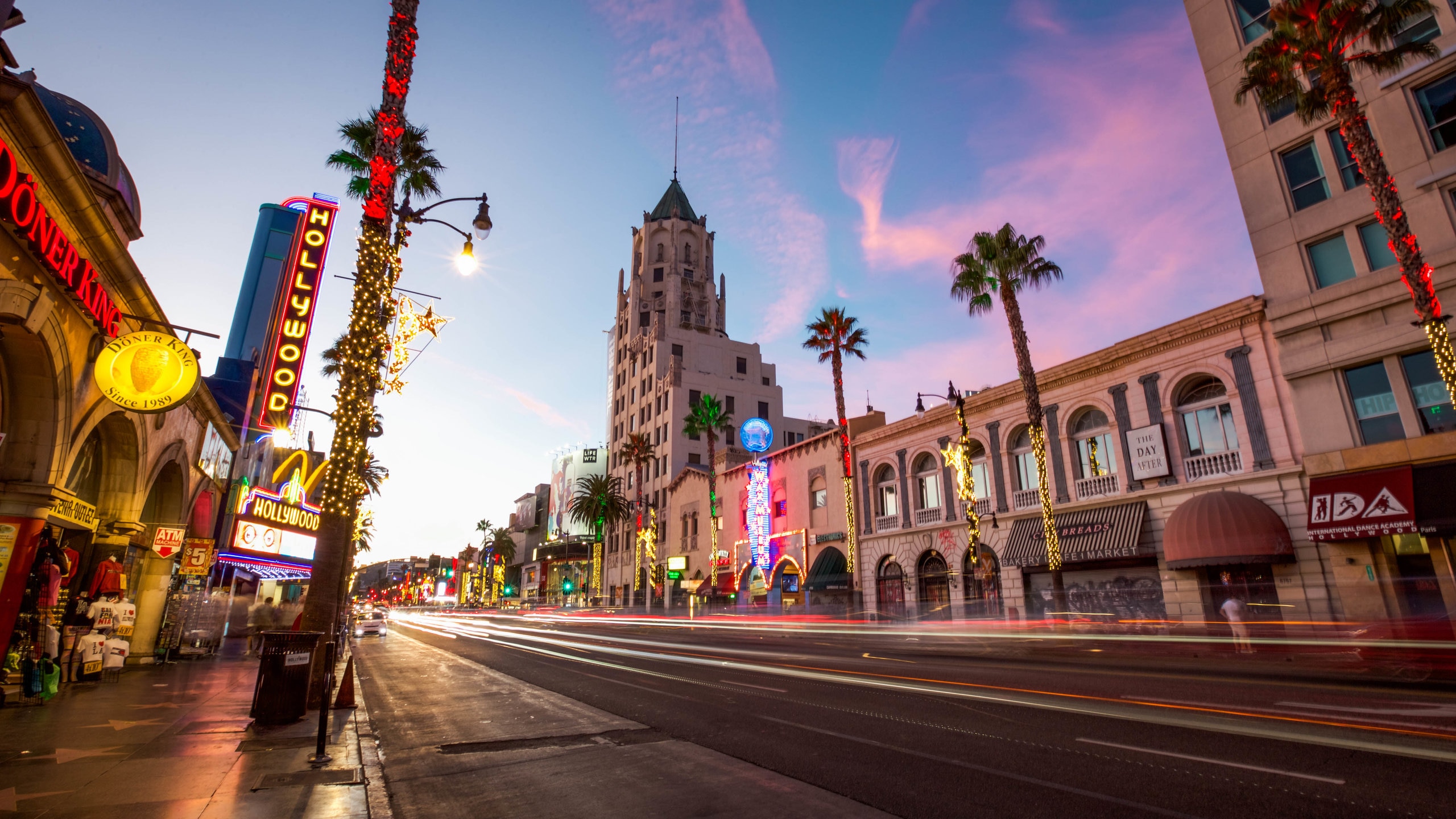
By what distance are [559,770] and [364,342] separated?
28.3ft

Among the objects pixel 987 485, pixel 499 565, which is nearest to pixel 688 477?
pixel 987 485

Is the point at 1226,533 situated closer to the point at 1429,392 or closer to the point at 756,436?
the point at 1429,392

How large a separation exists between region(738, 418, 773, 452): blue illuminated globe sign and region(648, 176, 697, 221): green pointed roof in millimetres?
51565

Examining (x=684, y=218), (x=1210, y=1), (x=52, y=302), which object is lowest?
(x=52, y=302)

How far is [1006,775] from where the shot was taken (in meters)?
6.24

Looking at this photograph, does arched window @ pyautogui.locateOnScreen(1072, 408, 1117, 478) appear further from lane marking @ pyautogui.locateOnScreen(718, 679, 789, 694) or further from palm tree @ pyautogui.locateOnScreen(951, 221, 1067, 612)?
lane marking @ pyautogui.locateOnScreen(718, 679, 789, 694)

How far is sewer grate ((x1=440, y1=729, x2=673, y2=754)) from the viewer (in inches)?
324

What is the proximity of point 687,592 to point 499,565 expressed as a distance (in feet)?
272

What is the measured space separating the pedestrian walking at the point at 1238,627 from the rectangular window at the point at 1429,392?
24.8 ft

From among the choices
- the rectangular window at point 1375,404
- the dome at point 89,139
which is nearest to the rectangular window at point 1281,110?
the rectangular window at point 1375,404

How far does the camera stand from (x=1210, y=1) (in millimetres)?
25297

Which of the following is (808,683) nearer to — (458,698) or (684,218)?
(458,698)

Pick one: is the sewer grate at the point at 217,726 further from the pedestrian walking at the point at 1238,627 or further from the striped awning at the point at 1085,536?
the striped awning at the point at 1085,536

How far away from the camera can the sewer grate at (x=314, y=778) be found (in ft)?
20.4
